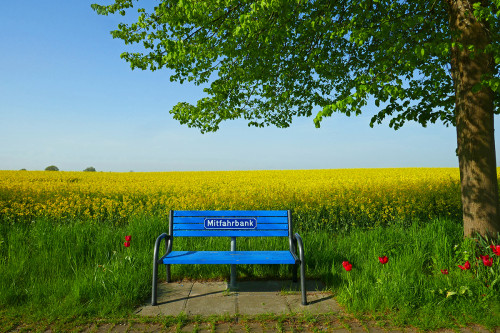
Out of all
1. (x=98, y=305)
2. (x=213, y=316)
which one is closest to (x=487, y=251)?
(x=213, y=316)

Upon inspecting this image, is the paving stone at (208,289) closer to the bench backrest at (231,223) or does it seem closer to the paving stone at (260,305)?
the paving stone at (260,305)

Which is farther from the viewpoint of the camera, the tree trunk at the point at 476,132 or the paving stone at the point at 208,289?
the tree trunk at the point at 476,132

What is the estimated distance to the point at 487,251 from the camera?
418cm

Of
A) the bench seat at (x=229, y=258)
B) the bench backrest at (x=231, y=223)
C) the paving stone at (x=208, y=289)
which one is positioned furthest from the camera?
the bench backrest at (x=231, y=223)

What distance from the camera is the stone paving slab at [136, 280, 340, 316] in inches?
131

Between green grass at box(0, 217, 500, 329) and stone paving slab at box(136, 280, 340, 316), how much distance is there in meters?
0.17

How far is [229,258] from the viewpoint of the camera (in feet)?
12.0

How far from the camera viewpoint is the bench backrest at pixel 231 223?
13.6 feet

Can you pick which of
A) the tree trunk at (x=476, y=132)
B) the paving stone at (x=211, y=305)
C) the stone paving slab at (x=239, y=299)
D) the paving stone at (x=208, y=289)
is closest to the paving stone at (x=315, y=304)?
the stone paving slab at (x=239, y=299)

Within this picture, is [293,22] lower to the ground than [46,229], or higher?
higher

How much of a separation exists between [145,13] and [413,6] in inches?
166

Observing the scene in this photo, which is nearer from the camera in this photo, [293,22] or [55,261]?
[55,261]

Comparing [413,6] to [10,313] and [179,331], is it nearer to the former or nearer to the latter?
[179,331]

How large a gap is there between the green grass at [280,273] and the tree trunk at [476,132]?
0.45 metres
